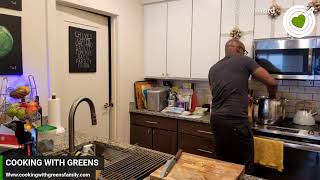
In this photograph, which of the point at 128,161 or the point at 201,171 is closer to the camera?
the point at 201,171

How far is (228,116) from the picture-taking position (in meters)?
2.21

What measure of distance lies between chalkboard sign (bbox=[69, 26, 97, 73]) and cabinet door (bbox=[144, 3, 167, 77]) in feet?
2.66

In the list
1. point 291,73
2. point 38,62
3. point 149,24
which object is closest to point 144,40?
point 149,24

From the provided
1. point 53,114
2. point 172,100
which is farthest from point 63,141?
point 172,100

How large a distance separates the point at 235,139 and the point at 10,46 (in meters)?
2.01

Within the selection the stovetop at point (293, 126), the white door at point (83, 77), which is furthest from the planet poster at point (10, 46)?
the stovetop at point (293, 126)

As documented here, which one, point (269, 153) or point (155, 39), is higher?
point (155, 39)

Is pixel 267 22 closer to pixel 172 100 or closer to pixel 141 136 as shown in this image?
pixel 172 100

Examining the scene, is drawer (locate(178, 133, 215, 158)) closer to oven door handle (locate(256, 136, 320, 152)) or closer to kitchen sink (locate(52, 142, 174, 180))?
oven door handle (locate(256, 136, 320, 152))

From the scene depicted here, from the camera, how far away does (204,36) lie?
9.87 feet

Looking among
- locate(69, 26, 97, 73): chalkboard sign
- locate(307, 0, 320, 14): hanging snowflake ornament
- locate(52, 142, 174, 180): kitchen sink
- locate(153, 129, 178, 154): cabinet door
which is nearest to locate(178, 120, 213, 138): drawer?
locate(153, 129, 178, 154): cabinet door

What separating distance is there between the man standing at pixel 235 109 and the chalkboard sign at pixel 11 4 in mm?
1784

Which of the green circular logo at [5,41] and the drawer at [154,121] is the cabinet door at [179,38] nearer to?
the drawer at [154,121]

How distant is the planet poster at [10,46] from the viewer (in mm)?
1974
